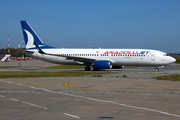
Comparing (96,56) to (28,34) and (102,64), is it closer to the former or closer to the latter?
(102,64)

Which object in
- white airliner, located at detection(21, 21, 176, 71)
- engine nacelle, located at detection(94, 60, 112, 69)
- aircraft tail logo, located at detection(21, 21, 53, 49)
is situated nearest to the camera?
engine nacelle, located at detection(94, 60, 112, 69)

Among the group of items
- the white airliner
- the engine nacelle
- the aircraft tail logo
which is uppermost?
the aircraft tail logo

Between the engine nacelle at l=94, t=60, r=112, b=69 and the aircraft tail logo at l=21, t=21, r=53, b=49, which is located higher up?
the aircraft tail logo at l=21, t=21, r=53, b=49

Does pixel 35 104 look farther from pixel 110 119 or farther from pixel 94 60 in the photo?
pixel 94 60

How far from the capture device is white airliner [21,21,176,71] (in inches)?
1624

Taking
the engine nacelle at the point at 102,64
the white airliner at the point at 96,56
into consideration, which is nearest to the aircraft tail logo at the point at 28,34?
the white airliner at the point at 96,56

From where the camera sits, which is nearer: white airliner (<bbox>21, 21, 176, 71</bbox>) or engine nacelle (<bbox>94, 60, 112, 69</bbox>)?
engine nacelle (<bbox>94, 60, 112, 69</bbox>)

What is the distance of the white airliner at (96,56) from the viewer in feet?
135

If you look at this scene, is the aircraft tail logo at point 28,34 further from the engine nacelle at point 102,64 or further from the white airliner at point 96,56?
the engine nacelle at point 102,64

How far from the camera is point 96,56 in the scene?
144 ft

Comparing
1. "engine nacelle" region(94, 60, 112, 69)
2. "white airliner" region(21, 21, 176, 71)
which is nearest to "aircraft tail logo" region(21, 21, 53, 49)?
"white airliner" region(21, 21, 176, 71)

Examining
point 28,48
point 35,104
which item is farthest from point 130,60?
point 35,104

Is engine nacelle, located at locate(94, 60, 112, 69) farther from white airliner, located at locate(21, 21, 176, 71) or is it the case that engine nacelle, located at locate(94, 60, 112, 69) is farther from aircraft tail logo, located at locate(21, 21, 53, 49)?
aircraft tail logo, located at locate(21, 21, 53, 49)

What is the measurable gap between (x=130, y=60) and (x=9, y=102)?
3160 cm
